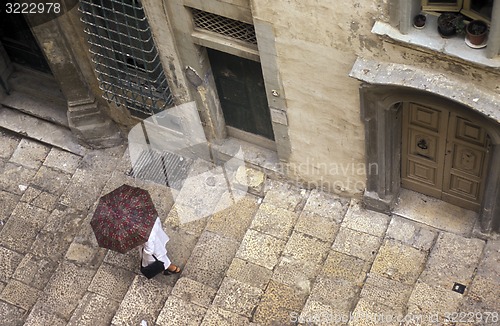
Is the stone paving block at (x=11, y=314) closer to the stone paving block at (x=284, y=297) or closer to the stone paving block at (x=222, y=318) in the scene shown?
the stone paving block at (x=222, y=318)

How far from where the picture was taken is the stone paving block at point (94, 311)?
9.73m

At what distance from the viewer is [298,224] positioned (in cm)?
1006

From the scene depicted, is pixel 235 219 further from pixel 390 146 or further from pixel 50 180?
pixel 50 180

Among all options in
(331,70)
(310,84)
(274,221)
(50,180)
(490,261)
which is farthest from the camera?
(50,180)

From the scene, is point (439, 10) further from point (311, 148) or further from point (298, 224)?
point (298, 224)

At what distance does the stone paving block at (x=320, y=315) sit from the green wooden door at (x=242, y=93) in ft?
7.39

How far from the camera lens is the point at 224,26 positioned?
8.75m

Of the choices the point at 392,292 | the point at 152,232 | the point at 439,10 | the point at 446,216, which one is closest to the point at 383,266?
the point at 392,292

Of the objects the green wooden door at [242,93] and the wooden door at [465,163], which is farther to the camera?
the green wooden door at [242,93]

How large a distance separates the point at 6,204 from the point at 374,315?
17.3 ft

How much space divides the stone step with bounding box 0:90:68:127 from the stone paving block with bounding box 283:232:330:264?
382 cm

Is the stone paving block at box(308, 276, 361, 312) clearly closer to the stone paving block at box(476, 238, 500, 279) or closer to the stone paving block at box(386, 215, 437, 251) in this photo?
the stone paving block at box(386, 215, 437, 251)

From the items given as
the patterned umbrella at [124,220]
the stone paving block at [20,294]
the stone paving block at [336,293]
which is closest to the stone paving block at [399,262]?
the stone paving block at [336,293]

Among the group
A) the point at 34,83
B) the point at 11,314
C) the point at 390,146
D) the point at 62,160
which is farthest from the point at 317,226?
the point at 34,83
